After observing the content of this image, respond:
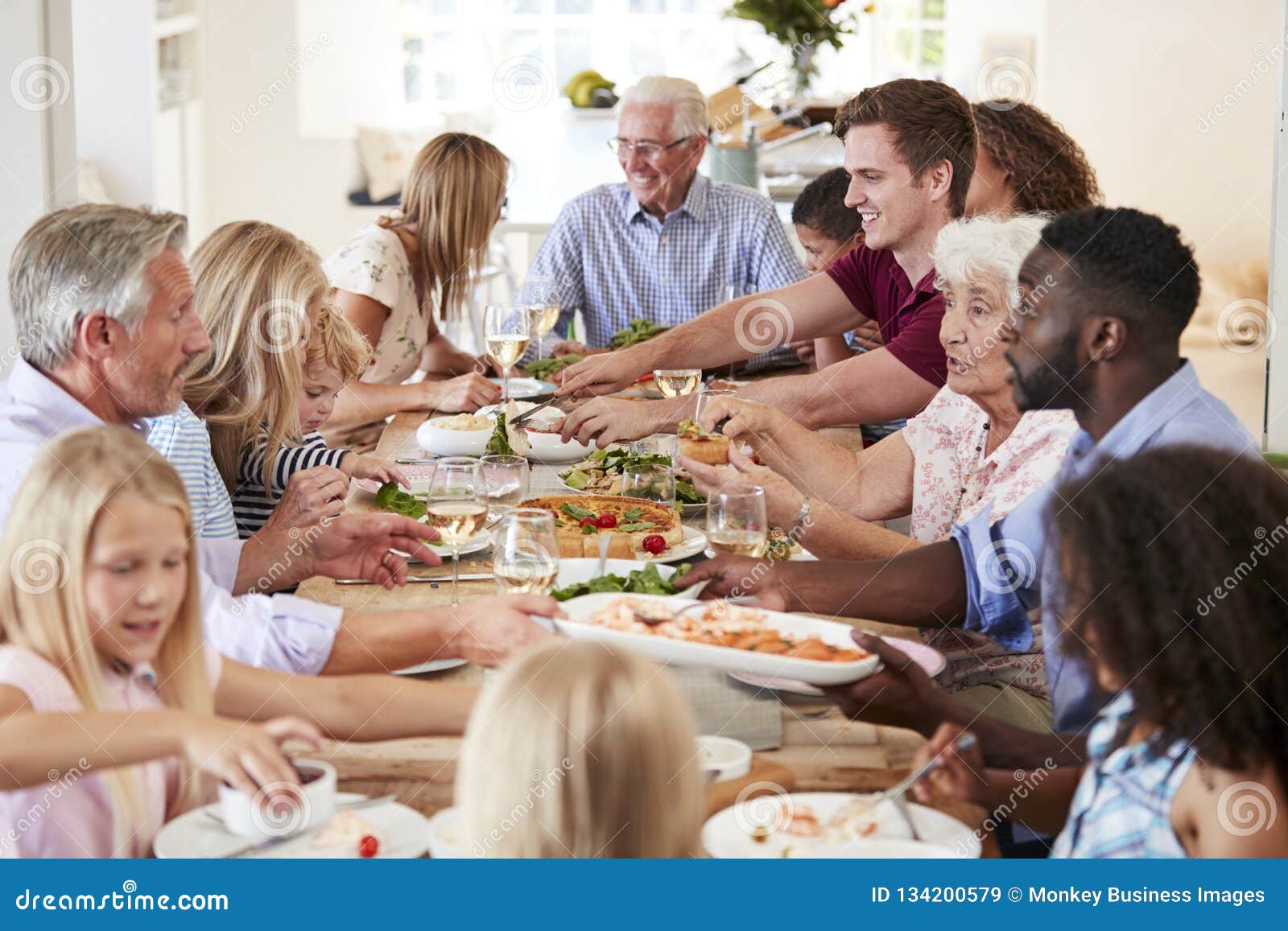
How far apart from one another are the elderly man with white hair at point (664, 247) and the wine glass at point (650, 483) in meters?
2.08

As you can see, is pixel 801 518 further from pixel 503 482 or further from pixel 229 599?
pixel 229 599

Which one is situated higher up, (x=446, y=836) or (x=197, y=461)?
(x=197, y=461)

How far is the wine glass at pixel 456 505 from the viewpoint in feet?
5.92

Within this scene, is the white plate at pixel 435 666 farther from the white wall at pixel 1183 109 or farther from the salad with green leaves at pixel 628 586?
the white wall at pixel 1183 109

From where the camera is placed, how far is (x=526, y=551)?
1581 millimetres

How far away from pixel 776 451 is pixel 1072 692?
1158 mm

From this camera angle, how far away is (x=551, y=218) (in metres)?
7.87

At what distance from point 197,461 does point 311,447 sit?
564mm

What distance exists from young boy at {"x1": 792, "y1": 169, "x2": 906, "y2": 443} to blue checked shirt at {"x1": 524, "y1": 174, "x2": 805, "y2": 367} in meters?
0.39

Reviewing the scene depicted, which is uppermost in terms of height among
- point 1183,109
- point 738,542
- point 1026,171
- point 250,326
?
point 1183,109

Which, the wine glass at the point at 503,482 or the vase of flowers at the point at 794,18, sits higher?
the vase of flowers at the point at 794,18


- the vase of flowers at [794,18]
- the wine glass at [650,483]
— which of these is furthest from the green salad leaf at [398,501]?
the vase of flowers at [794,18]

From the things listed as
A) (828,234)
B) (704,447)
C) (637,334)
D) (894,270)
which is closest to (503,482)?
(704,447)

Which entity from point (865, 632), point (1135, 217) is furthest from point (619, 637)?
point (1135, 217)
